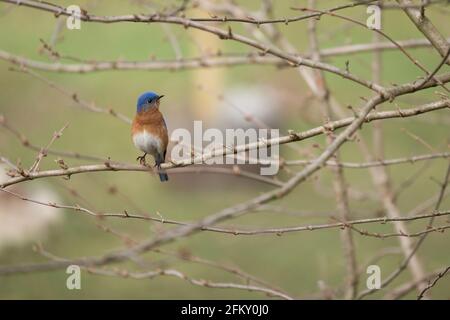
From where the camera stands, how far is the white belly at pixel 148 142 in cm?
435

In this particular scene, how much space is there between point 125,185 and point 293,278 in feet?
14.1

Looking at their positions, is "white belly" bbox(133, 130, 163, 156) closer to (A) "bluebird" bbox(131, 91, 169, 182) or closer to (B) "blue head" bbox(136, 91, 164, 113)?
(A) "bluebird" bbox(131, 91, 169, 182)

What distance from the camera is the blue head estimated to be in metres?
4.29

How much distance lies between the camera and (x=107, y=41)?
1723 centimetres

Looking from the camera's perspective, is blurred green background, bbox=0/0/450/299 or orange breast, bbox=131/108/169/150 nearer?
orange breast, bbox=131/108/169/150

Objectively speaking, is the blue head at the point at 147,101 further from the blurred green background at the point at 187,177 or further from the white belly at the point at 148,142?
the blurred green background at the point at 187,177

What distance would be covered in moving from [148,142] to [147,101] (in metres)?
0.21

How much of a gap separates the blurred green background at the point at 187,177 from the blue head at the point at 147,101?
0.44 metres

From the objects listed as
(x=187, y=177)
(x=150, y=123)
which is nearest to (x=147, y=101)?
(x=150, y=123)

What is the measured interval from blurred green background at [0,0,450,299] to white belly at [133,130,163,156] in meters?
0.26

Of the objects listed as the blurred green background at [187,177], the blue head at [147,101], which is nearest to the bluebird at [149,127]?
the blue head at [147,101]

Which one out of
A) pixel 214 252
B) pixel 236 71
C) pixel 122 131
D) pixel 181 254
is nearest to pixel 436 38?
pixel 181 254

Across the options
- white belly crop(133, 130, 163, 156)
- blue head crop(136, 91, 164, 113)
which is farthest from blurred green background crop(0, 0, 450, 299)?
blue head crop(136, 91, 164, 113)

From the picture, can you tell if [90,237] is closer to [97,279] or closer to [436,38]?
[97,279]
